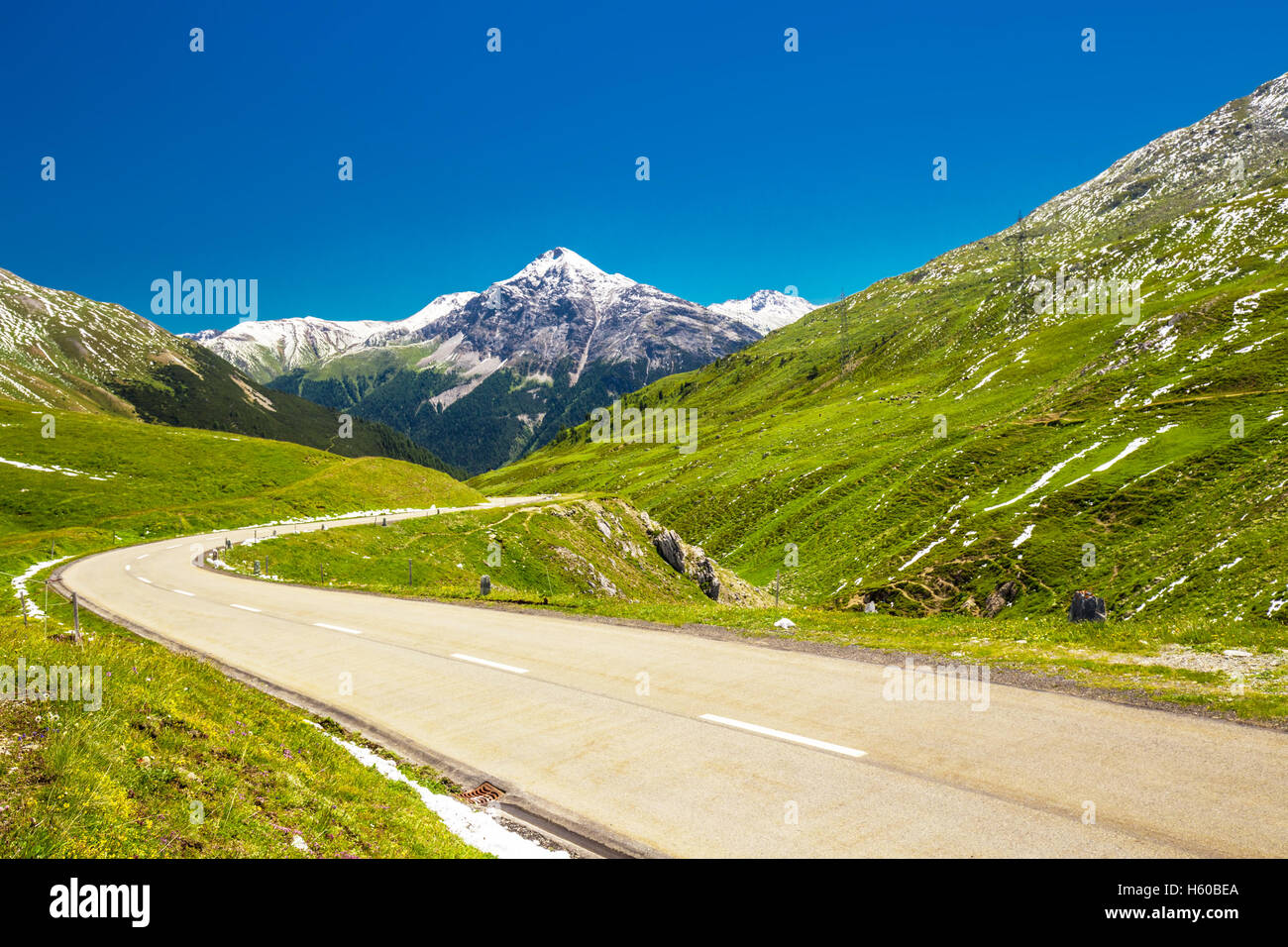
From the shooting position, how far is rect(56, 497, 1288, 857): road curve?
7.71m

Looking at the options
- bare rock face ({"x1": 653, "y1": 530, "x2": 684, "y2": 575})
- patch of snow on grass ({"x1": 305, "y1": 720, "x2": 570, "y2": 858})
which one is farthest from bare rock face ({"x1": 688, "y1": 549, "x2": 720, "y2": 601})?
patch of snow on grass ({"x1": 305, "y1": 720, "x2": 570, "y2": 858})

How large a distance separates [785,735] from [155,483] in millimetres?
83893

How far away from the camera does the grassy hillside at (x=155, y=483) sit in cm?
5912

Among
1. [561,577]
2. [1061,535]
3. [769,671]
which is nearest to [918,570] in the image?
[1061,535]

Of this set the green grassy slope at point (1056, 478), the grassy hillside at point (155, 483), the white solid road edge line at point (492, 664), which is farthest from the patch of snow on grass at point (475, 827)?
the grassy hillside at point (155, 483)

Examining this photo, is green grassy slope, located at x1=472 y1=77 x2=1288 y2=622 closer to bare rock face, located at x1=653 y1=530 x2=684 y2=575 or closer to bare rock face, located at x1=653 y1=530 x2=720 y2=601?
bare rock face, located at x1=653 y1=530 x2=720 y2=601

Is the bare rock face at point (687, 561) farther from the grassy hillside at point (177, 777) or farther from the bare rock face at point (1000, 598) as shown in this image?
the grassy hillside at point (177, 777)

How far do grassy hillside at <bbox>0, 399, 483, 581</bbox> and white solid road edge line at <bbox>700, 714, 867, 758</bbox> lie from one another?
53.2 meters

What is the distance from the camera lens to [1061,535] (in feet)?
143

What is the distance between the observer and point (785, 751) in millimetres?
10430

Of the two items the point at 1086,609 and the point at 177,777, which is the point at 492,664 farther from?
the point at 1086,609
